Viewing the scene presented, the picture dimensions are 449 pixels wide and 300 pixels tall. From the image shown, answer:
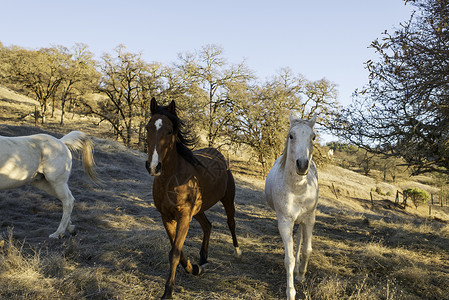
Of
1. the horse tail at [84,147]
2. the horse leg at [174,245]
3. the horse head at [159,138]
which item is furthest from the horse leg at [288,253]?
the horse tail at [84,147]

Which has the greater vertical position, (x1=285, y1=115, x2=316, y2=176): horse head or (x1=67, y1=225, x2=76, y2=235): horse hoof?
(x1=285, y1=115, x2=316, y2=176): horse head

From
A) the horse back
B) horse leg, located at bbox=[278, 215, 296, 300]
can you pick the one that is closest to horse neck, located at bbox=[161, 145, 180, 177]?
the horse back

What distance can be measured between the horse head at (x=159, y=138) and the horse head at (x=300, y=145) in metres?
1.57

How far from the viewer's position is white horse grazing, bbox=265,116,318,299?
141 inches

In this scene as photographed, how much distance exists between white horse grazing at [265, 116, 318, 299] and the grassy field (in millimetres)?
438

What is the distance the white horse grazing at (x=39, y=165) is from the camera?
5234mm

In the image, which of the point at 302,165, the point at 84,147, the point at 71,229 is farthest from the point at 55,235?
the point at 302,165

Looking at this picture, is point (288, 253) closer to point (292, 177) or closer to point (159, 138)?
point (292, 177)

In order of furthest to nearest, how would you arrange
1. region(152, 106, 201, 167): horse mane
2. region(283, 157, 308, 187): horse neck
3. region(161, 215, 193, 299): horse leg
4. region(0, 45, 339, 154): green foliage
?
region(0, 45, 339, 154): green foliage, region(283, 157, 308, 187): horse neck, region(152, 106, 201, 167): horse mane, region(161, 215, 193, 299): horse leg

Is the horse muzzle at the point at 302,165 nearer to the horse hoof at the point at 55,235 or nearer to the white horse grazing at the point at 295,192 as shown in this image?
the white horse grazing at the point at 295,192

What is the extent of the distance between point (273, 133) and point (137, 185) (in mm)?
13606

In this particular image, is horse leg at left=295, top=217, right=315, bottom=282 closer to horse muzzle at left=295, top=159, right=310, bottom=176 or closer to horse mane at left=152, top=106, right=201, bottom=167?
horse muzzle at left=295, top=159, right=310, bottom=176

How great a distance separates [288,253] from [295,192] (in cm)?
81

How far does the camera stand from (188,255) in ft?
16.5
